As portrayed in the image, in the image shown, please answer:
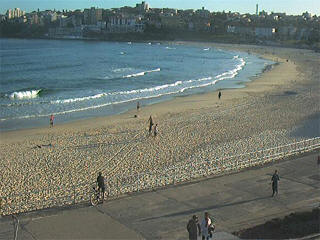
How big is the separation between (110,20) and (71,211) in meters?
193

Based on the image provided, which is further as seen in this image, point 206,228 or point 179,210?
point 179,210

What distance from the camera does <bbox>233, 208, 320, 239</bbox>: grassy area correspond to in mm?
8930

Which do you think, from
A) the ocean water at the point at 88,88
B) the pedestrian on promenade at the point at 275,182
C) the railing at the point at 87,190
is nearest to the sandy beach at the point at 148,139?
the railing at the point at 87,190

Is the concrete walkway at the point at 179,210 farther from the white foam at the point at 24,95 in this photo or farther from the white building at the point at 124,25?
the white building at the point at 124,25

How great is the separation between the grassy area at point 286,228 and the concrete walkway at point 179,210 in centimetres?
41

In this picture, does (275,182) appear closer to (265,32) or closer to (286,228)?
(286,228)

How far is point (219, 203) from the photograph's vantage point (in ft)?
36.8

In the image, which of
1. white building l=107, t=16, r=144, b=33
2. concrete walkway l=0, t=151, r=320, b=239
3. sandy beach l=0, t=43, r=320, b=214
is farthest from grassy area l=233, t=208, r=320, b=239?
white building l=107, t=16, r=144, b=33

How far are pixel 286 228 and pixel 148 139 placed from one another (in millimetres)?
13297

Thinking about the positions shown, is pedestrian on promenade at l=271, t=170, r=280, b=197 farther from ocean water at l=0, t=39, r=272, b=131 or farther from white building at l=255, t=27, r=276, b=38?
white building at l=255, t=27, r=276, b=38

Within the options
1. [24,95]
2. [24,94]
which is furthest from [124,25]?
[24,95]

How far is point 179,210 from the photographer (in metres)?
10.7

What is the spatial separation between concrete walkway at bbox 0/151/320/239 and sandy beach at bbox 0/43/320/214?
231 centimetres

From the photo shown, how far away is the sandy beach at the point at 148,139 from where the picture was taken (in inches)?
651
